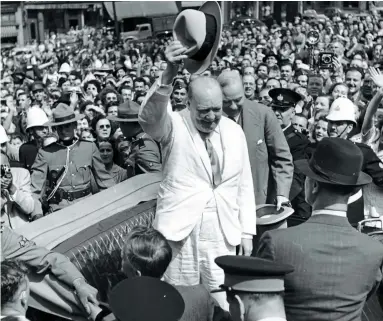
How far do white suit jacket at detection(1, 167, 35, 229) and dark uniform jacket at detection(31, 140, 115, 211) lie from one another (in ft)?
2.21

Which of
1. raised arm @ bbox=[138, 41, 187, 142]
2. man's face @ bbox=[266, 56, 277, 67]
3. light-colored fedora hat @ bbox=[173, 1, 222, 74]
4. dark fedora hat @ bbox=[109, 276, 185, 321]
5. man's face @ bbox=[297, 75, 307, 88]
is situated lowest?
man's face @ bbox=[297, 75, 307, 88]

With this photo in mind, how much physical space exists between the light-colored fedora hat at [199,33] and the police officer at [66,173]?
2045mm

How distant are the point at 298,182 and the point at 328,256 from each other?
9.89ft

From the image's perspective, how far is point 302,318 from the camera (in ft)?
9.00

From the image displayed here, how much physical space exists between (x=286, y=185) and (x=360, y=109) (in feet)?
11.6

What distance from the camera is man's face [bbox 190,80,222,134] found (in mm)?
3742

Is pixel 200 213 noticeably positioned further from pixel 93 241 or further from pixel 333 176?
pixel 333 176

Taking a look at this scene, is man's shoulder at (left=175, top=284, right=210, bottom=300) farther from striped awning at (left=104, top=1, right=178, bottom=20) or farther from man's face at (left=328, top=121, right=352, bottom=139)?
striped awning at (left=104, top=1, right=178, bottom=20)

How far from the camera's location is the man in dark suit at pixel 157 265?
9.30ft

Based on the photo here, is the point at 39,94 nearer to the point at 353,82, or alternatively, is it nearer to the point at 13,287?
the point at 353,82

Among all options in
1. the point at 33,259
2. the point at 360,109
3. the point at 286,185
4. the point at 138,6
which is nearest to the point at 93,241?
the point at 33,259

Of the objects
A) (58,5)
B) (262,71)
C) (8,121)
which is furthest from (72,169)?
(58,5)

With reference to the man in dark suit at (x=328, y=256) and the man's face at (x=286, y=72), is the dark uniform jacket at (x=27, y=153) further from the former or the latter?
the man's face at (x=286, y=72)

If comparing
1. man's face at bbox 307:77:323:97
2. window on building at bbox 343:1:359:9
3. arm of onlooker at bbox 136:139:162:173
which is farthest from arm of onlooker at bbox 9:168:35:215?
window on building at bbox 343:1:359:9
